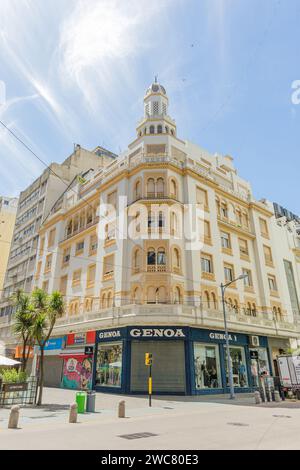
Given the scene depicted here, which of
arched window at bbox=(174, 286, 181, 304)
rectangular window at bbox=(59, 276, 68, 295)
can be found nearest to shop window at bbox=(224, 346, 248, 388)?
arched window at bbox=(174, 286, 181, 304)

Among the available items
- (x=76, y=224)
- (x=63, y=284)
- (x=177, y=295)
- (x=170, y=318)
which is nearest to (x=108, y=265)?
(x=177, y=295)

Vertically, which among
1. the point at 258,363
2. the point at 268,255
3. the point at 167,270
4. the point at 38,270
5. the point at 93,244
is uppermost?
the point at 268,255

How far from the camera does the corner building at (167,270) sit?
22219mm

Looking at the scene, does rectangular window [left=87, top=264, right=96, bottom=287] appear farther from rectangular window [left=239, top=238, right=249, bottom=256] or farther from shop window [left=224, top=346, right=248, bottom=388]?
rectangular window [left=239, top=238, right=249, bottom=256]

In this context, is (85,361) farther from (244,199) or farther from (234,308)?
(244,199)

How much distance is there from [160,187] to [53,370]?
1919 cm

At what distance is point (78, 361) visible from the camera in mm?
25984

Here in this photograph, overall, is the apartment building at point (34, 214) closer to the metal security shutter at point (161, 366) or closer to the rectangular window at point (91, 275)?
the rectangular window at point (91, 275)

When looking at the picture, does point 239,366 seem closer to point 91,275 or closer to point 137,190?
point 91,275

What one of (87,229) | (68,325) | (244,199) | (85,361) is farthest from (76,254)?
(244,199)

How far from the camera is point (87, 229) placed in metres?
32.0

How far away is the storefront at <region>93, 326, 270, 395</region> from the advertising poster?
1.00m

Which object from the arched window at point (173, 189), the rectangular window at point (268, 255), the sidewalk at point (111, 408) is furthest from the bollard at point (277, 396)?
the arched window at point (173, 189)

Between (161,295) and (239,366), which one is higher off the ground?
(161,295)
